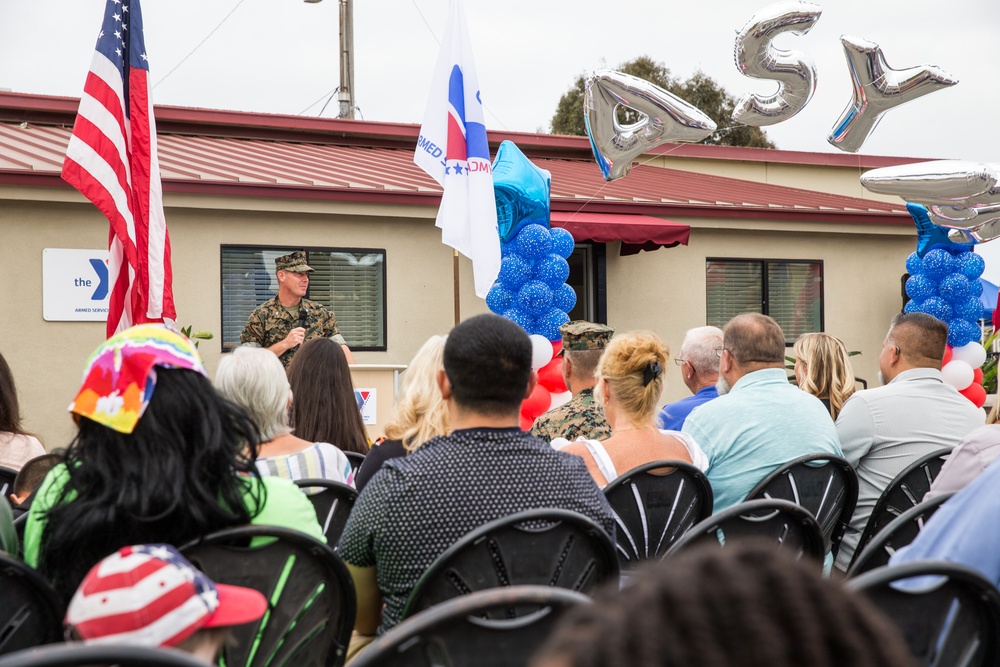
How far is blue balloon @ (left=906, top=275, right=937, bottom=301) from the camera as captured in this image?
9664 mm

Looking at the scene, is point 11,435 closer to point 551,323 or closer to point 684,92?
point 551,323

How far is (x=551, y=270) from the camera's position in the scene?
7809 millimetres

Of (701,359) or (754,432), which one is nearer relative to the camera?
(754,432)

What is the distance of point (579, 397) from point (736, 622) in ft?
→ 12.7

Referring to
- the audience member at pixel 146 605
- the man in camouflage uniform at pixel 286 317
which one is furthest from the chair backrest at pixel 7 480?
the man in camouflage uniform at pixel 286 317

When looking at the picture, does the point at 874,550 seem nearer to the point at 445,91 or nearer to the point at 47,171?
the point at 445,91

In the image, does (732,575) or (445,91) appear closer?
(732,575)

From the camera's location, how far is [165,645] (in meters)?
1.71

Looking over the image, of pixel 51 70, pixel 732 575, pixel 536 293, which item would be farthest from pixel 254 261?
pixel 51 70

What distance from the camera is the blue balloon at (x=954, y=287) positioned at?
31.3ft

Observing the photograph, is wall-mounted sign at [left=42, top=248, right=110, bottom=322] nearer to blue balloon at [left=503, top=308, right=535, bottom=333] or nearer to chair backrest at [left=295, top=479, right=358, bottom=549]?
blue balloon at [left=503, top=308, right=535, bottom=333]

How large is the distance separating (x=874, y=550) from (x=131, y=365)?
1757 millimetres

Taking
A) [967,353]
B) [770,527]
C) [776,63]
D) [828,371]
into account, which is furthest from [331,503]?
[967,353]

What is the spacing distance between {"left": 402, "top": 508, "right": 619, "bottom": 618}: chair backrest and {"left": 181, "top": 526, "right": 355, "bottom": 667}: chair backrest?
0.19 meters
